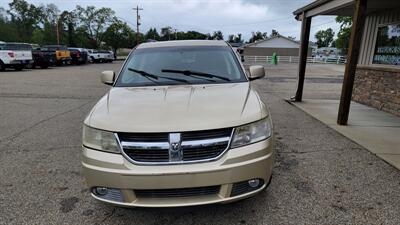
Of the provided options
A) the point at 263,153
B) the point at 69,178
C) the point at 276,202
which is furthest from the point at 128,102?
the point at 276,202

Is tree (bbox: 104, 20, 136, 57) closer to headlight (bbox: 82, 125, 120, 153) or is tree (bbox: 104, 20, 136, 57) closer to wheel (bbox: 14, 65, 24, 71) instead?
wheel (bbox: 14, 65, 24, 71)

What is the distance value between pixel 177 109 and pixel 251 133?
673 millimetres

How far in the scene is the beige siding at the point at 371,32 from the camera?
7.70 metres

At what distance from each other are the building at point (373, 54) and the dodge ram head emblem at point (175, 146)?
194 inches

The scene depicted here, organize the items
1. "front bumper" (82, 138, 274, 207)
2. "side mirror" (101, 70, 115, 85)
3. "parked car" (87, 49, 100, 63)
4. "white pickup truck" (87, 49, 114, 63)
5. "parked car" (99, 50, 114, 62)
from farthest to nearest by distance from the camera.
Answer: "parked car" (99, 50, 114, 62)
"white pickup truck" (87, 49, 114, 63)
"parked car" (87, 49, 100, 63)
"side mirror" (101, 70, 115, 85)
"front bumper" (82, 138, 274, 207)

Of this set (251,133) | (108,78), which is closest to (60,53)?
(108,78)

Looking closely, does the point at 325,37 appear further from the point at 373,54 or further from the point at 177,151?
the point at 177,151

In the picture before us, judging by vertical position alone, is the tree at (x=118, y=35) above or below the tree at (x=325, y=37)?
below

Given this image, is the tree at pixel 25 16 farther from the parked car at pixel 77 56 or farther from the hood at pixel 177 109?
the hood at pixel 177 109

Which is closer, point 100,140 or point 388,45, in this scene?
point 100,140

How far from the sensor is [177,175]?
2.26m

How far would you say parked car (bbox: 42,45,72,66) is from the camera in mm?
25581

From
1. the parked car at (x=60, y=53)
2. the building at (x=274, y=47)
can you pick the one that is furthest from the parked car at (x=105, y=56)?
the building at (x=274, y=47)

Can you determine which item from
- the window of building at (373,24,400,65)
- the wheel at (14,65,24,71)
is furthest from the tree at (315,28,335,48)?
the window of building at (373,24,400,65)
